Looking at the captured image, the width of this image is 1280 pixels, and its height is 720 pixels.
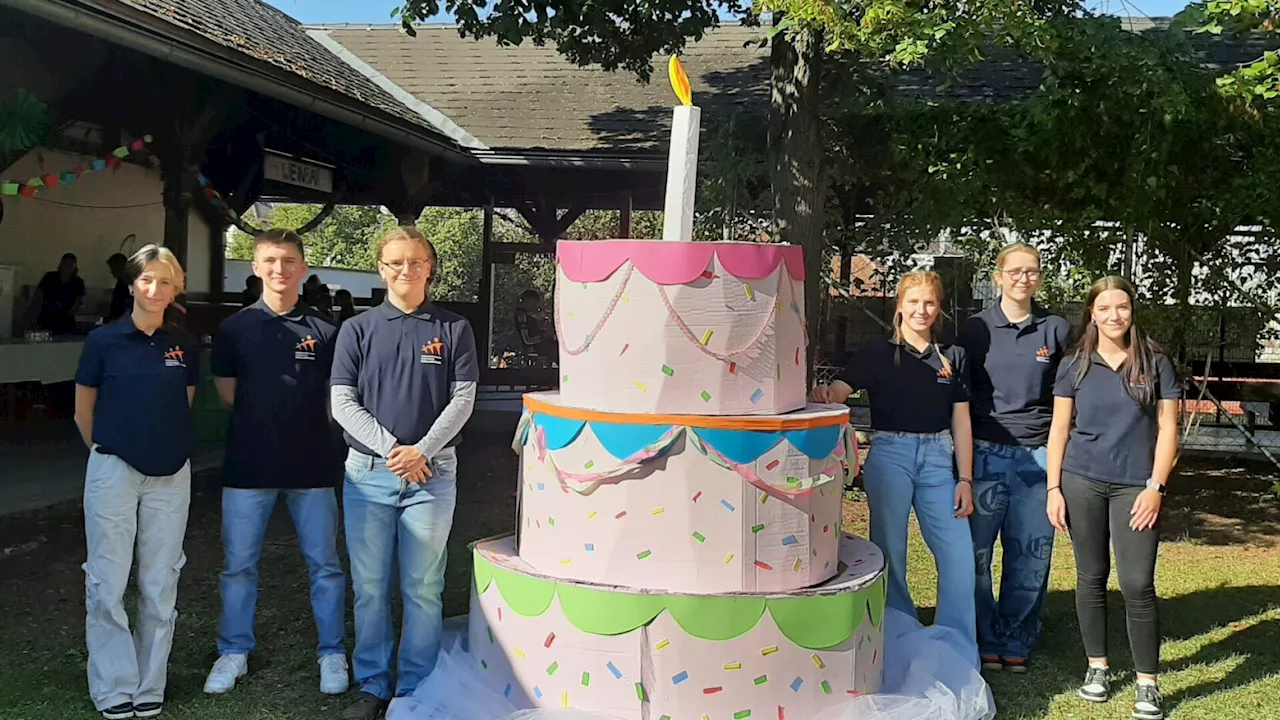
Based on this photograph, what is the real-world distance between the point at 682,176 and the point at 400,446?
1.31 m

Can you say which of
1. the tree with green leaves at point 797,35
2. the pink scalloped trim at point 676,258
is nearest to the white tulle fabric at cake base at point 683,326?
the pink scalloped trim at point 676,258

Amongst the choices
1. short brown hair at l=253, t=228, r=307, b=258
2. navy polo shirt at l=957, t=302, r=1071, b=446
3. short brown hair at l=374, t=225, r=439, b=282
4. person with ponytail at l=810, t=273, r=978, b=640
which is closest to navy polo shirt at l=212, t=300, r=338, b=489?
short brown hair at l=253, t=228, r=307, b=258

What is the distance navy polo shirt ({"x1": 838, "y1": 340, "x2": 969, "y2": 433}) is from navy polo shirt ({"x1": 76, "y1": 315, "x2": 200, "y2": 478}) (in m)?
2.51

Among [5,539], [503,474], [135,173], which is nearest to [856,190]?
[503,474]

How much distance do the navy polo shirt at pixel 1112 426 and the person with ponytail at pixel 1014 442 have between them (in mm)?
325

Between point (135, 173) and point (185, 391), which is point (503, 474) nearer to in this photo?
point (185, 391)

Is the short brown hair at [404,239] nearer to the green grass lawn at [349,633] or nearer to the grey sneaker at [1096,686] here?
the green grass lawn at [349,633]

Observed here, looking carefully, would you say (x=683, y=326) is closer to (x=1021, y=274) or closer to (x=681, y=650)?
(x=681, y=650)

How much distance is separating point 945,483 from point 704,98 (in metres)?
7.81

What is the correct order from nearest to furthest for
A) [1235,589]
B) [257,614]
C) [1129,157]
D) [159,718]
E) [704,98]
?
1. [159,718]
2. [257,614]
3. [1235,589]
4. [1129,157]
5. [704,98]

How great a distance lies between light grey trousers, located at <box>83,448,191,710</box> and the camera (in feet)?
11.5

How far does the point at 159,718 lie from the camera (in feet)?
11.7

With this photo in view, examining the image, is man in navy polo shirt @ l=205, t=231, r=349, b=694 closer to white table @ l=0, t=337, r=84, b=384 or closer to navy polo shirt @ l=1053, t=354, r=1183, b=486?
navy polo shirt @ l=1053, t=354, r=1183, b=486

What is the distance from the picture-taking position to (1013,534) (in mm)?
4328
